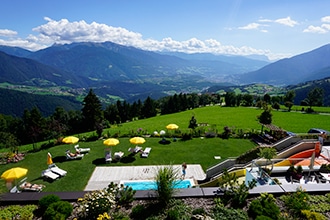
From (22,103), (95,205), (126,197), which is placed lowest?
(22,103)

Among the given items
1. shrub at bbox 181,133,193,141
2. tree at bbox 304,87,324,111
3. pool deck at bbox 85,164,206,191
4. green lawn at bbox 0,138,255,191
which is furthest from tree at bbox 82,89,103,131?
tree at bbox 304,87,324,111

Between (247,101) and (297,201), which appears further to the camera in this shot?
(247,101)

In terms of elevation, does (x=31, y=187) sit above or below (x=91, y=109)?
below

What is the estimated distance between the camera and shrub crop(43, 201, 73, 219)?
7.26 m

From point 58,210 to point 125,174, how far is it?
1098cm

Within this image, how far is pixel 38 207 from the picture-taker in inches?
314

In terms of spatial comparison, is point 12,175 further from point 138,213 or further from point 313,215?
point 313,215

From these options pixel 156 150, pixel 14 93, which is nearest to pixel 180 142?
pixel 156 150

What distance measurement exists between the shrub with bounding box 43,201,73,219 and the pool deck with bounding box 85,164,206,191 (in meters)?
8.88

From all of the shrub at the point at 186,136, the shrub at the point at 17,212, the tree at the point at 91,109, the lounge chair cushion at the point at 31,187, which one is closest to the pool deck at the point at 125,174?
the lounge chair cushion at the point at 31,187

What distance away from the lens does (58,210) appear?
7531 millimetres

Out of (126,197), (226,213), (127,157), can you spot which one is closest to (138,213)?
(126,197)

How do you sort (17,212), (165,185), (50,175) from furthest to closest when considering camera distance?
(50,175) < (165,185) < (17,212)

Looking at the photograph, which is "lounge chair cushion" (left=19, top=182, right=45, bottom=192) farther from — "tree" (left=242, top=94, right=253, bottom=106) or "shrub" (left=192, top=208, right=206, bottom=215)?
"tree" (left=242, top=94, right=253, bottom=106)
